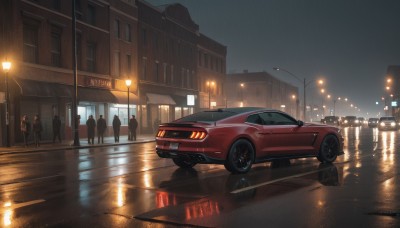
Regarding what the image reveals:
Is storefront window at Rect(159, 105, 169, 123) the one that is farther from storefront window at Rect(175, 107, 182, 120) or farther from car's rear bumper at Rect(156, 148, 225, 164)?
car's rear bumper at Rect(156, 148, 225, 164)

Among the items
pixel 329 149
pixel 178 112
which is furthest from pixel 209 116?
pixel 178 112

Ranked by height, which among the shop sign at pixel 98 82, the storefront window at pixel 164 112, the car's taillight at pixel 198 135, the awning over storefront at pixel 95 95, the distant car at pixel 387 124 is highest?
the shop sign at pixel 98 82

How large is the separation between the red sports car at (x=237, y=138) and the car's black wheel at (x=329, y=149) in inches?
6.0

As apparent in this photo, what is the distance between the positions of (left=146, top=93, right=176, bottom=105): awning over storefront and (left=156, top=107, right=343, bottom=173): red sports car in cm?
2992

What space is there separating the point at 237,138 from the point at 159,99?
33051 mm

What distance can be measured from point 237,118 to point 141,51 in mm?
30964

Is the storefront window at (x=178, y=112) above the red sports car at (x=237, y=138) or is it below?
above

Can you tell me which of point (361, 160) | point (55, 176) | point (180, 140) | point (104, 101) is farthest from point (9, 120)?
point (361, 160)

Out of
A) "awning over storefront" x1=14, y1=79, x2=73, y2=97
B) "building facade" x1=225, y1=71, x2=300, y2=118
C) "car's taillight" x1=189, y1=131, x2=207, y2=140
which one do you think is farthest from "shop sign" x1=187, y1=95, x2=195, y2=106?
"building facade" x1=225, y1=71, x2=300, y2=118

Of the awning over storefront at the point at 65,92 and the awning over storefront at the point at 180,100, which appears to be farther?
the awning over storefront at the point at 180,100

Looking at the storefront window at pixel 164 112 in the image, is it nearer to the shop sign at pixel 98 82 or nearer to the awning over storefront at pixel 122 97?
the awning over storefront at pixel 122 97

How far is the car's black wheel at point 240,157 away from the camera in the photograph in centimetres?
992

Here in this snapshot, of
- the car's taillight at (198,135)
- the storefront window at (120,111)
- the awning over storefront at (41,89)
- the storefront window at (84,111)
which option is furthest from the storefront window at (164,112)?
the car's taillight at (198,135)

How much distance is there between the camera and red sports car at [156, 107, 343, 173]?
968cm
